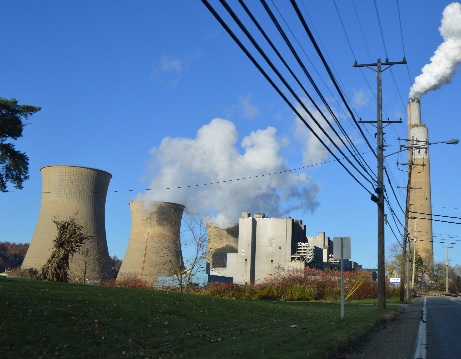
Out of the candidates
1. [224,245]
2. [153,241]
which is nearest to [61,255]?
[153,241]

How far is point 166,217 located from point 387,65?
1057 inches

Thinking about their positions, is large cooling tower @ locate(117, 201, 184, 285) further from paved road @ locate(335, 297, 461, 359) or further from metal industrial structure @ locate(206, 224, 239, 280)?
metal industrial structure @ locate(206, 224, 239, 280)

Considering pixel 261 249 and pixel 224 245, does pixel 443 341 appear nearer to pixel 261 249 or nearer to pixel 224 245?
pixel 261 249

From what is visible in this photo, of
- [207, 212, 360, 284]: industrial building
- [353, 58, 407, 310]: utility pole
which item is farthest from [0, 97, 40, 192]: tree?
[207, 212, 360, 284]: industrial building

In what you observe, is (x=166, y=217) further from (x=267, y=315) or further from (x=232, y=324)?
(x=232, y=324)

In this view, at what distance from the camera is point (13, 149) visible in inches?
1123

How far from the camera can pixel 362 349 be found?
1058 centimetres

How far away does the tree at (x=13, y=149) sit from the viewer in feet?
91.2

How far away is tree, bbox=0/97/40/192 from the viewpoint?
2780 centimetres

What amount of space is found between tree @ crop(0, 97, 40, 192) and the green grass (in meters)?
14.7

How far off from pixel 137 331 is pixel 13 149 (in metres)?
20.2

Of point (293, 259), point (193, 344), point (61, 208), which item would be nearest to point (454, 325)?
point (193, 344)

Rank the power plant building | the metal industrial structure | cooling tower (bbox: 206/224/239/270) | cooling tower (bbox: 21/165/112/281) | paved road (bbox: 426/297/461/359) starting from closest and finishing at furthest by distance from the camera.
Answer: paved road (bbox: 426/297/461/359) < cooling tower (bbox: 21/165/112/281) < the power plant building < the metal industrial structure < cooling tower (bbox: 206/224/239/270)

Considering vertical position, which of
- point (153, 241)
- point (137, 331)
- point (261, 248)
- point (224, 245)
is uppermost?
point (224, 245)
